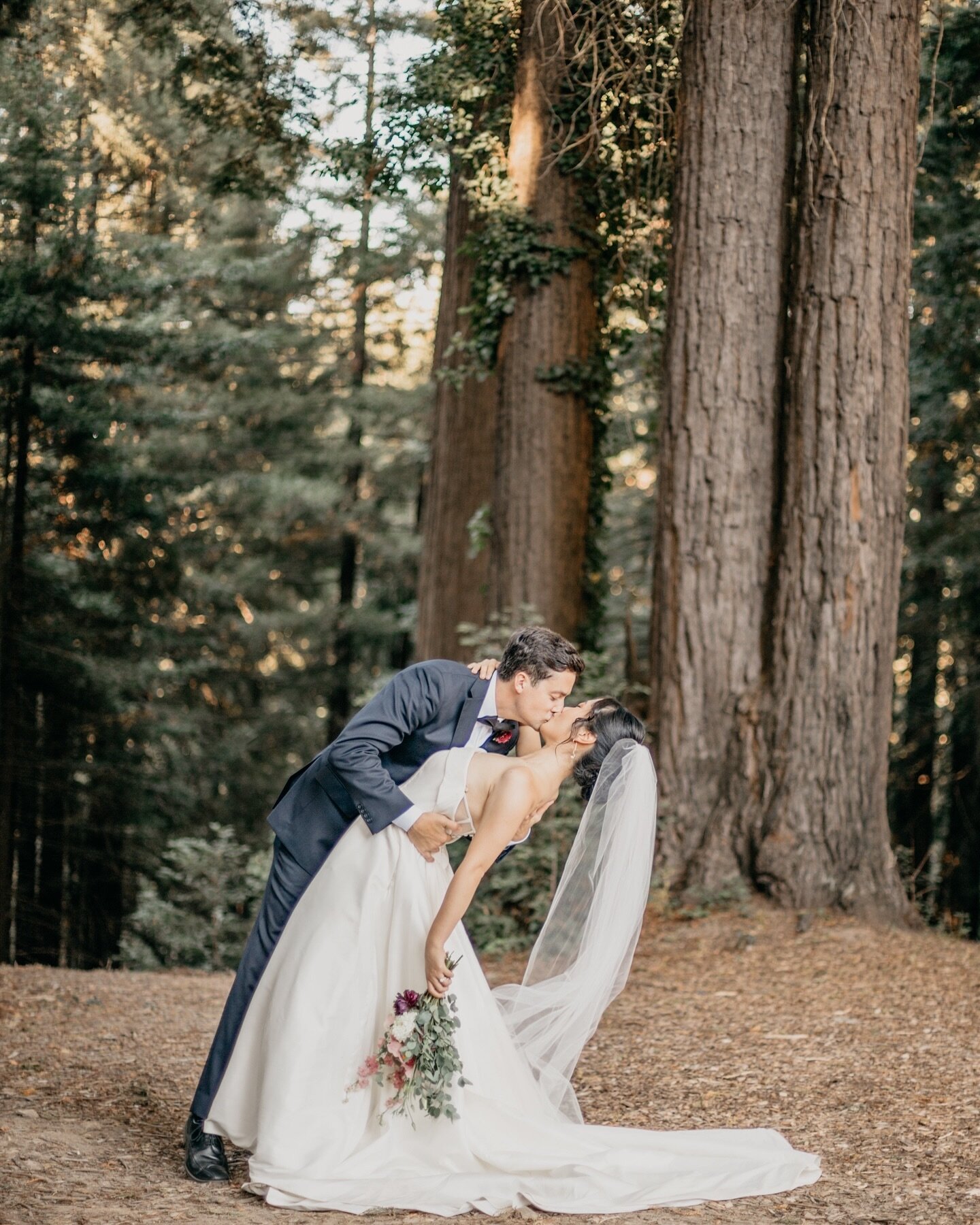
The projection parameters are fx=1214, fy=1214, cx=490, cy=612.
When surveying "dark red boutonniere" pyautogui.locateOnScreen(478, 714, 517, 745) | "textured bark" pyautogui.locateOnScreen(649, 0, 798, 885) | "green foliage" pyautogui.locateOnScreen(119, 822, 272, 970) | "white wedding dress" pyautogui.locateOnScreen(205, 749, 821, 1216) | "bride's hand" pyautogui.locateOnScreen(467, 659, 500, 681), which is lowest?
"green foliage" pyautogui.locateOnScreen(119, 822, 272, 970)

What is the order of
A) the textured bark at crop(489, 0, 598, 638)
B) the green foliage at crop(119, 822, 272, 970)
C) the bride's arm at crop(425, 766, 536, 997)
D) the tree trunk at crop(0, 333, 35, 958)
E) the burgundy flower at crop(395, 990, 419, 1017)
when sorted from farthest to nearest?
the tree trunk at crop(0, 333, 35, 958) < the green foliage at crop(119, 822, 272, 970) < the textured bark at crop(489, 0, 598, 638) < the burgundy flower at crop(395, 990, 419, 1017) < the bride's arm at crop(425, 766, 536, 997)

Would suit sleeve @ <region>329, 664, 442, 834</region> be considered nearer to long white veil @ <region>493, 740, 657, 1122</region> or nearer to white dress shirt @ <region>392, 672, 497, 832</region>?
white dress shirt @ <region>392, 672, 497, 832</region>

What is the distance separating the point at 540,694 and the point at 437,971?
0.94m

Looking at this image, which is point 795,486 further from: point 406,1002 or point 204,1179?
point 204,1179

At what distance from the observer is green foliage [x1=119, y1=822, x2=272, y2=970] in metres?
12.5

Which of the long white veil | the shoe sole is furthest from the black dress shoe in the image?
the long white veil

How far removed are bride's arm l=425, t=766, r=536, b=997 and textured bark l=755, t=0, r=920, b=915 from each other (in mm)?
4065

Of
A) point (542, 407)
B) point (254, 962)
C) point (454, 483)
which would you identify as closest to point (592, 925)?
point (254, 962)

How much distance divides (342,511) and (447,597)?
9.66 metres

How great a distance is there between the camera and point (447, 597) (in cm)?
1195

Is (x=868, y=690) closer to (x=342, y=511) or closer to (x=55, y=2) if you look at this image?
(x=55, y=2)

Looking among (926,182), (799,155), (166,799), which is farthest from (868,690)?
(166,799)

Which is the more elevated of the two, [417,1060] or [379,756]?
[379,756]

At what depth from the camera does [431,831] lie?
3971 millimetres
